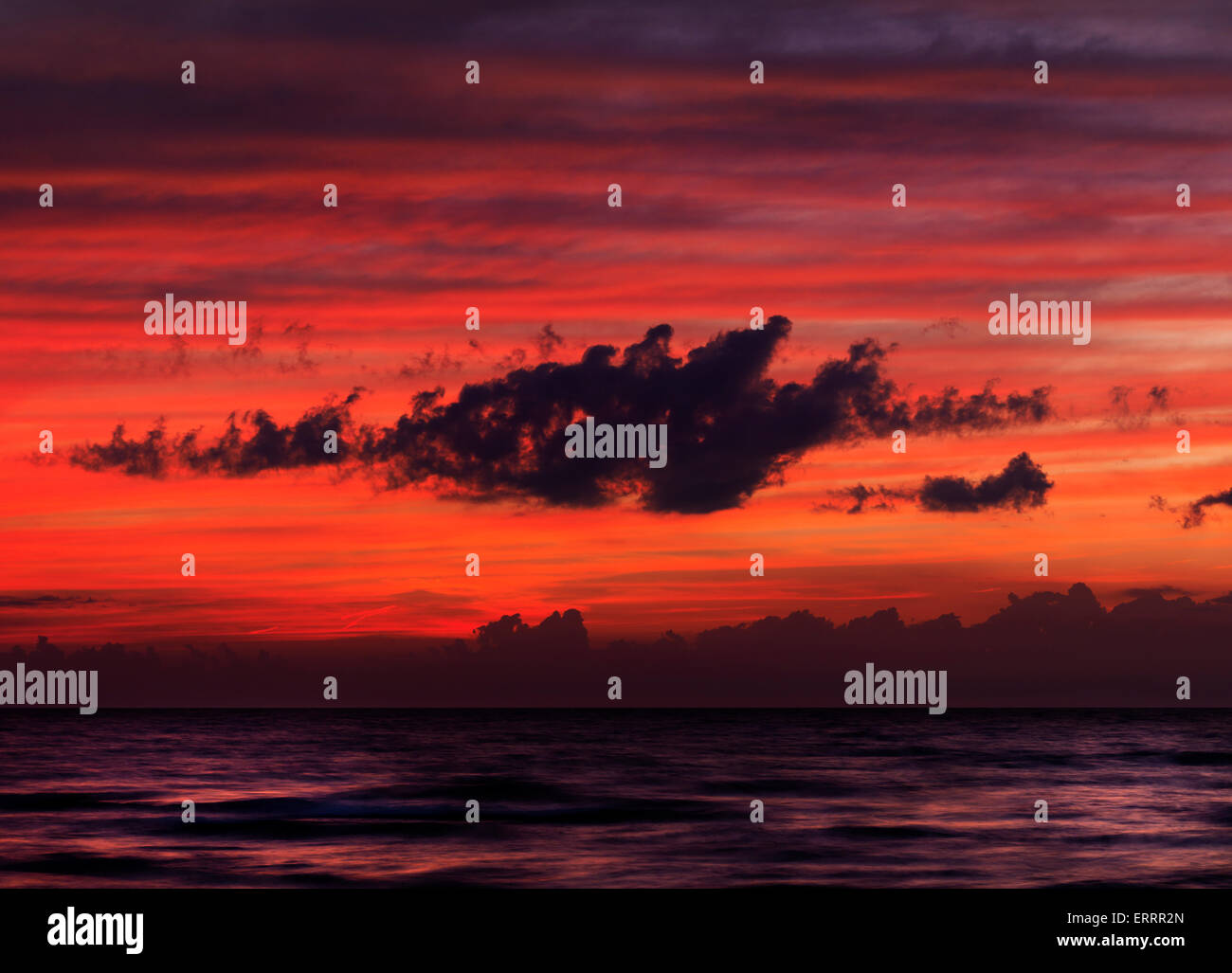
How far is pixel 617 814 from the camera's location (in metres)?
49.0

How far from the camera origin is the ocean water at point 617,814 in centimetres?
3312

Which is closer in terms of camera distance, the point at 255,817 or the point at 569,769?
the point at 255,817

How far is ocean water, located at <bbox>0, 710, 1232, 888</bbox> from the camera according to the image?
33125 millimetres

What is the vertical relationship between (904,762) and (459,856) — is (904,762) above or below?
below

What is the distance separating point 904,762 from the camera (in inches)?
3051
